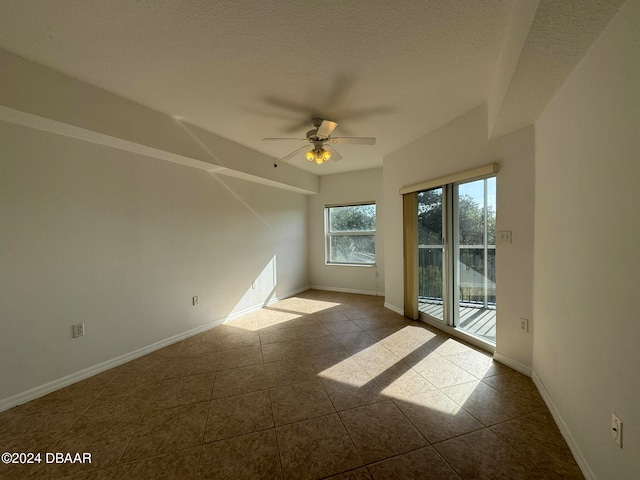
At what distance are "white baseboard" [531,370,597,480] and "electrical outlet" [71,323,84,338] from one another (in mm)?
3673

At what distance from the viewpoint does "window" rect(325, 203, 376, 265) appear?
5203mm

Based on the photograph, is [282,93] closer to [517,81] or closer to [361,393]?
[517,81]

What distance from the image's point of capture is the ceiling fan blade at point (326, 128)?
2.38 metres

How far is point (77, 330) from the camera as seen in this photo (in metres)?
2.27

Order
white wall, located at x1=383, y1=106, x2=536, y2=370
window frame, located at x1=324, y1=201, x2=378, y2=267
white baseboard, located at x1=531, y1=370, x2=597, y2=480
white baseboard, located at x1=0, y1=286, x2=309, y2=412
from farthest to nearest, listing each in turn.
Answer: window frame, located at x1=324, y1=201, x2=378, y2=267 → white wall, located at x1=383, y1=106, x2=536, y2=370 → white baseboard, located at x1=0, y1=286, x2=309, y2=412 → white baseboard, located at x1=531, y1=370, x2=597, y2=480

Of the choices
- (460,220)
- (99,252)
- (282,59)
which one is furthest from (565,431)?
(99,252)

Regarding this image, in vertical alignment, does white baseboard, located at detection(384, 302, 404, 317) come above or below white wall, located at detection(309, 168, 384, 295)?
below

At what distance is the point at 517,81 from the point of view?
62.0 inches

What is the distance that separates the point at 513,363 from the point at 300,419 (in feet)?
6.50

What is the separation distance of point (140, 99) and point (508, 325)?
4.02 metres

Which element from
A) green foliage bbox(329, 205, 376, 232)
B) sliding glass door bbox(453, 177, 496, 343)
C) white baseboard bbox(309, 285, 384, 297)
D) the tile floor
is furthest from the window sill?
the tile floor

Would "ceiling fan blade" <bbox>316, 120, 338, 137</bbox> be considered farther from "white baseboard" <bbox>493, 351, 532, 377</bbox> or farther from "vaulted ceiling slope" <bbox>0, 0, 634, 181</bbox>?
"white baseboard" <bbox>493, 351, 532, 377</bbox>

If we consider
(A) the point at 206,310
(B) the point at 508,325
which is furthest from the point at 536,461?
(A) the point at 206,310

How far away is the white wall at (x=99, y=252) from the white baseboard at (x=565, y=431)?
11.8 ft
